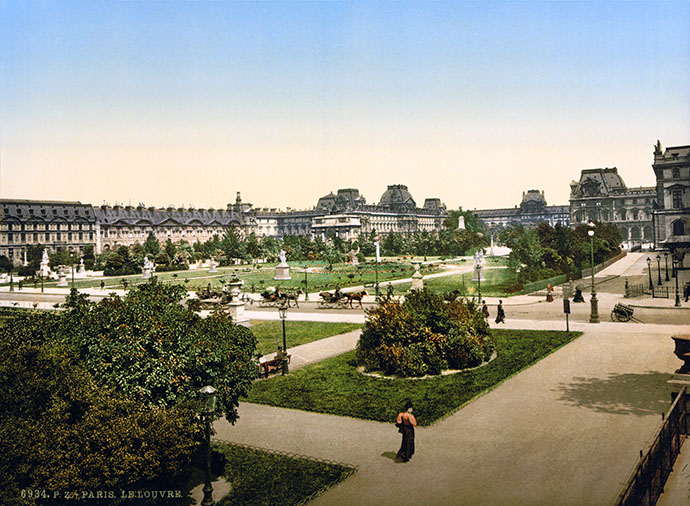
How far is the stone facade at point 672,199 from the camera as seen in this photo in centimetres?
6375

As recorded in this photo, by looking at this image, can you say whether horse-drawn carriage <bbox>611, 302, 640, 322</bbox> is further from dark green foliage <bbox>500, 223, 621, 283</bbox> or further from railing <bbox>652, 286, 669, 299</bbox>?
dark green foliage <bbox>500, 223, 621, 283</bbox>

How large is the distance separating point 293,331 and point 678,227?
62312 mm

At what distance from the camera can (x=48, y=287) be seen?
60875 millimetres

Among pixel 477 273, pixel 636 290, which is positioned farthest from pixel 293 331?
pixel 636 290

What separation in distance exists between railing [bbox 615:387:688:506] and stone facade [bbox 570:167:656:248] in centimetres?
10479

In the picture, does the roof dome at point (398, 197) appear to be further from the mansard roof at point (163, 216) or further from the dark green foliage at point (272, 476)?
the dark green foliage at point (272, 476)

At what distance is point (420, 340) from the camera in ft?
63.7

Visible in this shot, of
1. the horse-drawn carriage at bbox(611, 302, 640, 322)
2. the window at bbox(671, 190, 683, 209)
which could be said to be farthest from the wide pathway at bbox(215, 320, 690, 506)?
the window at bbox(671, 190, 683, 209)

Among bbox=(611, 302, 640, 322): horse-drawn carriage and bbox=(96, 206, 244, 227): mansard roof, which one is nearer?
bbox=(611, 302, 640, 322): horse-drawn carriage

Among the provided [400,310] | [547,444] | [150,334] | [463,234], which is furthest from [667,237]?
[150,334]

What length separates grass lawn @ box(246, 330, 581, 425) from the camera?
601 inches

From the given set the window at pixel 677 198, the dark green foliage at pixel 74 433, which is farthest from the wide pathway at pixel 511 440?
the window at pixel 677 198

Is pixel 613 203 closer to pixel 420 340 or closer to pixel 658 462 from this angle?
pixel 420 340

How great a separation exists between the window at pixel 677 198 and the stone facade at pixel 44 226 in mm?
90526
